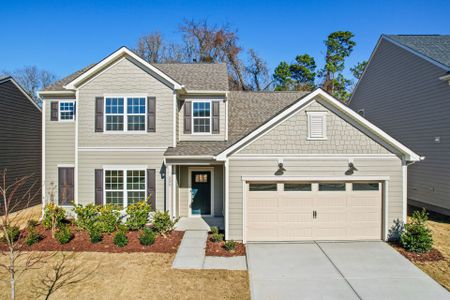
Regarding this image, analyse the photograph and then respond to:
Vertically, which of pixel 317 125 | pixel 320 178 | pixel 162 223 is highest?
pixel 317 125

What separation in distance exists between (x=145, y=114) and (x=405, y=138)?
13.7m

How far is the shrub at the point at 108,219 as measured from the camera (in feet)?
36.9

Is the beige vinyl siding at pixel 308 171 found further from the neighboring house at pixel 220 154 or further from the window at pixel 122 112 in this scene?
the window at pixel 122 112

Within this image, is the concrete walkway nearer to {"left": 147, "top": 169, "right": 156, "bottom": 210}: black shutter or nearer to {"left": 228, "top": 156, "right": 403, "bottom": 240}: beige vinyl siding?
{"left": 228, "top": 156, "right": 403, "bottom": 240}: beige vinyl siding

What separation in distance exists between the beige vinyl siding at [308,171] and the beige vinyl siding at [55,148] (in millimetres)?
7877

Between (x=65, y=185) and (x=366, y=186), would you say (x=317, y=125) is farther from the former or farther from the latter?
(x=65, y=185)

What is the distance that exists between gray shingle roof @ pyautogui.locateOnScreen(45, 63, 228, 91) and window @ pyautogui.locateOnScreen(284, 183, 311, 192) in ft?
18.2

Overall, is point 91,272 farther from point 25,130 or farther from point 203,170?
point 25,130

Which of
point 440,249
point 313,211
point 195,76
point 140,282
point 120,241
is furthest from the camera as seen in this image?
point 195,76

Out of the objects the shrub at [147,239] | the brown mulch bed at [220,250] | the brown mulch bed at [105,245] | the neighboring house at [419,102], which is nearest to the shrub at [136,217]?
the brown mulch bed at [105,245]

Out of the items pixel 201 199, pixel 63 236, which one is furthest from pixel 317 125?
pixel 63 236

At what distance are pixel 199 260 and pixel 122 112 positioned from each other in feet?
23.3

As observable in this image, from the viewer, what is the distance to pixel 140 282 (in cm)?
772

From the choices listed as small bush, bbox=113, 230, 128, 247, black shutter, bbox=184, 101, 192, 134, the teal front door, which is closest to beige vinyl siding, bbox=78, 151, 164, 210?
the teal front door
